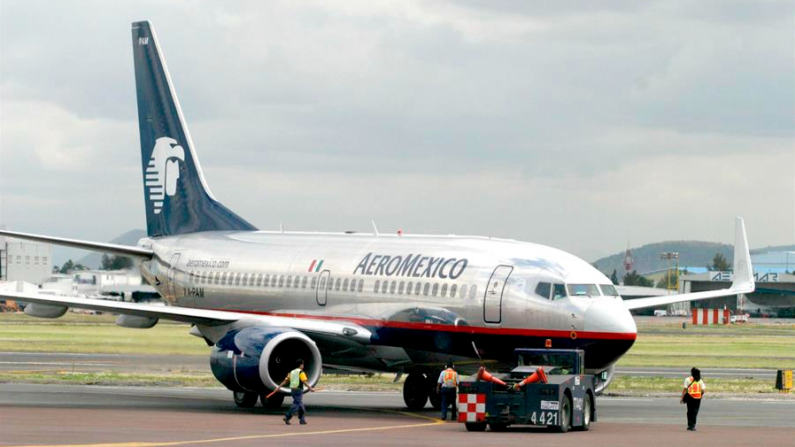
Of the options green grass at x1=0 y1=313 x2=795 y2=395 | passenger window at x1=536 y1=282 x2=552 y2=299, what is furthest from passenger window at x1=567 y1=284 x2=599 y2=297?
green grass at x1=0 y1=313 x2=795 y2=395

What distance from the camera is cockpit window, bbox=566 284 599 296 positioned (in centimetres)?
3775

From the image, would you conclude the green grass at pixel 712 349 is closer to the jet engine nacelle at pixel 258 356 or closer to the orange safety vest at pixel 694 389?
the jet engine nacelle at pixel 258 356

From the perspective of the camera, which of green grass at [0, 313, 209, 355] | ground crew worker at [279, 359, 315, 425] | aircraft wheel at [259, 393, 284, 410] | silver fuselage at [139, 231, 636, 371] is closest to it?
ground crew worker at [279, 359, 315, 425]

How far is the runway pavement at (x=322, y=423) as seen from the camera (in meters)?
30.6

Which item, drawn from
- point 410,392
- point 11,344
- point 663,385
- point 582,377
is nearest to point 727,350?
point 663,385

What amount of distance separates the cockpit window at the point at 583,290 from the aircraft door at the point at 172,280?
16.3 meters

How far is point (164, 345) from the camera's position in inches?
2093

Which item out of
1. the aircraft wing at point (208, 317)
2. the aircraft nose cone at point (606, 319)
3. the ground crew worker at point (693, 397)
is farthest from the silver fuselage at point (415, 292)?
the ground crew worker at point (693, 397)

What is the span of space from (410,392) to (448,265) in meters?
4.95

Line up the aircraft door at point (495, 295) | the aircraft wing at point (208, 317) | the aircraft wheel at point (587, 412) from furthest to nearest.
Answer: the aircraft wing at point (208, 317) < the aircraft door at point (495, 295) < the aircraft wheel at point (587, 412)

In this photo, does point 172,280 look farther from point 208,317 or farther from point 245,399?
point 245,399

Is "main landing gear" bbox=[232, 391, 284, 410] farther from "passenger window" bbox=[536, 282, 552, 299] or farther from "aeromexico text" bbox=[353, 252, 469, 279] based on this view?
"passenger window" bbox=[536, 282, 552, 299]

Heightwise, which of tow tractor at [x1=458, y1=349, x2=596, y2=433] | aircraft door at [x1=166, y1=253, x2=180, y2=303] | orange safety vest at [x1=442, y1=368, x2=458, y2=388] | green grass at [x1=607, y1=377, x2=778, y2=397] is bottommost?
tow tractor at [x1=458, y1=349, x2=596, y2=433]

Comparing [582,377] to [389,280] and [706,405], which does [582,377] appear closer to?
[389,280]
